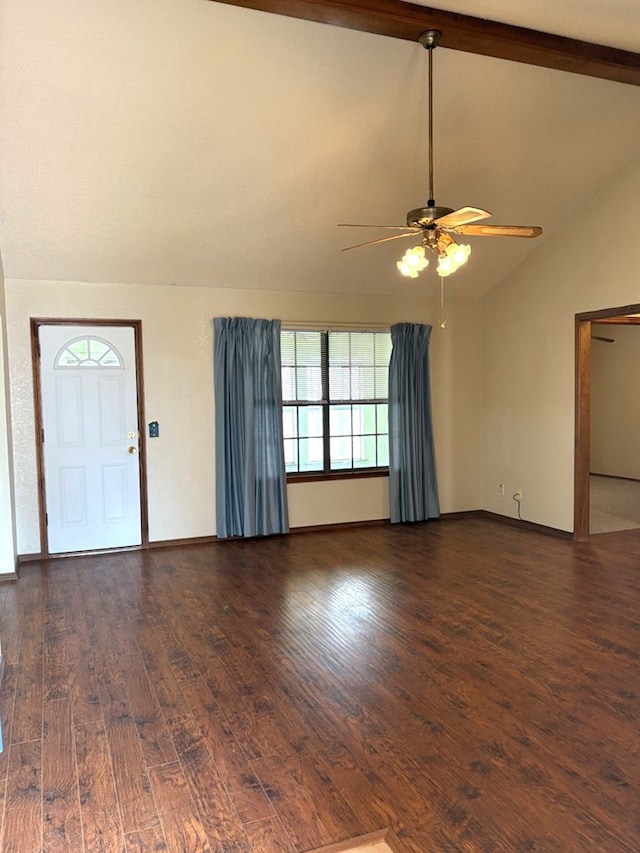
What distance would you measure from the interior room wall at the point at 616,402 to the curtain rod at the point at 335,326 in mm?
4659

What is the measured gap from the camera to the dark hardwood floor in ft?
6.72

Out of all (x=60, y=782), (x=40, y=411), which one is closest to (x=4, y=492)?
(x=40, y=411)

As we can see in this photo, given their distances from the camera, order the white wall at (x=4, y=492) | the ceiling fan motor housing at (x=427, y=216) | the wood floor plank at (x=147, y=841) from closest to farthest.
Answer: the wood floor plank at (x=147, y=841), the ceiling fan motor housing at (x=427, y=216), the white wall at (x=4, y=492)

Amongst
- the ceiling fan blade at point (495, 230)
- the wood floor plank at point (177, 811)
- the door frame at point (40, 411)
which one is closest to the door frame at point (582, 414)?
the ceiling fan blade at point (495, 230)

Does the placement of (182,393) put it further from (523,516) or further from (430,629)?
(523,516)

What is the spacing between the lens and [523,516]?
637 cm

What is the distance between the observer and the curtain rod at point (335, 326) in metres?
6.15

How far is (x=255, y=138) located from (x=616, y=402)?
7.60 m

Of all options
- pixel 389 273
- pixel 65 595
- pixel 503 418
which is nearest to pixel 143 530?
pixel 65 595

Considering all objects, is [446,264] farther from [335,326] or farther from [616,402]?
[616,402]

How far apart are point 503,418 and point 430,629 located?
3.51 m

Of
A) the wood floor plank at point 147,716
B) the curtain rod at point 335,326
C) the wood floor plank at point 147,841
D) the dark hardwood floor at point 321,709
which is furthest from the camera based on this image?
the curtain rod at point 335,326

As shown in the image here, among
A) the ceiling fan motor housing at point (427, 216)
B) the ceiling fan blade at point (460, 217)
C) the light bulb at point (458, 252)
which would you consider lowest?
the light bulb at point (458, 252)

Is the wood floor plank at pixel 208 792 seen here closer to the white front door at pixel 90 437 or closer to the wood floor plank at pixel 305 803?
the wood floor plank at pixel 305 803
